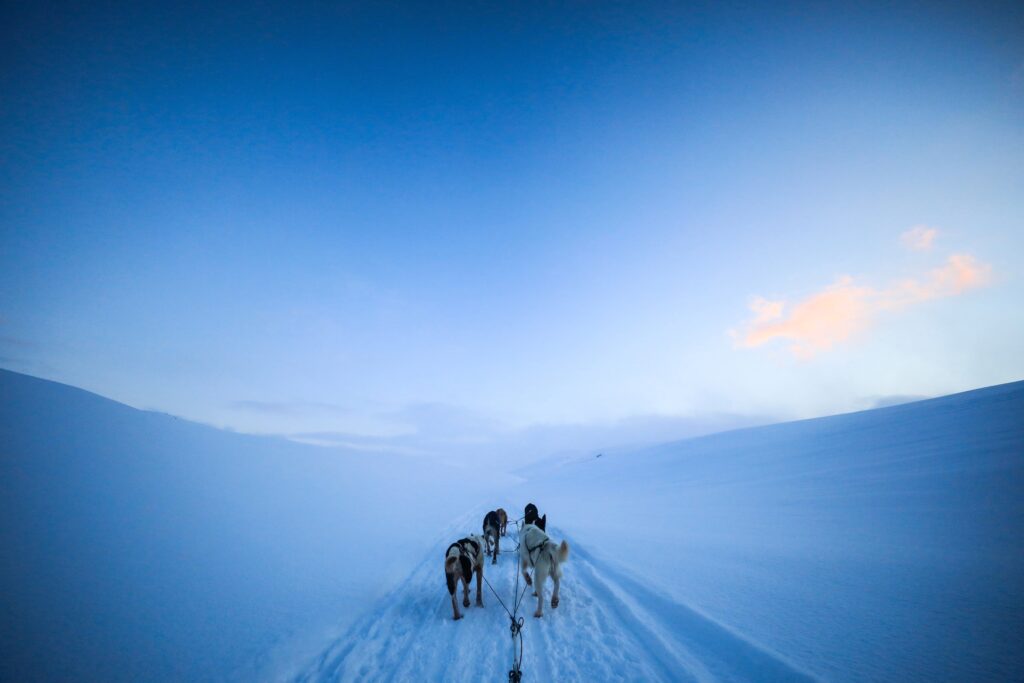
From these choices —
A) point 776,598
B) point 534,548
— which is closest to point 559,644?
point 534,548

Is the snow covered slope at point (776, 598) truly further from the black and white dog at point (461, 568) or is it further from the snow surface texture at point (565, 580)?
the black and white dog at point (461, 568)

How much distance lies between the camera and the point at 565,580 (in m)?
7.08

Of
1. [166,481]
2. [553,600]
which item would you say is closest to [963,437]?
[553,600]

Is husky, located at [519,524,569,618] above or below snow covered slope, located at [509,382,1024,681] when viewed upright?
above

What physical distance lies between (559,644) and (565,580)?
2668 millimetres

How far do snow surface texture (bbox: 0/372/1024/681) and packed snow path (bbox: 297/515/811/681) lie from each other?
0.04 m

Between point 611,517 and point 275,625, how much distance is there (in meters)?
13.1

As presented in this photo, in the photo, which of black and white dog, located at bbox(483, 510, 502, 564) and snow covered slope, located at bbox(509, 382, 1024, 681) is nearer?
snow covered slope, located at bbox(509, 382, 1024, 681)

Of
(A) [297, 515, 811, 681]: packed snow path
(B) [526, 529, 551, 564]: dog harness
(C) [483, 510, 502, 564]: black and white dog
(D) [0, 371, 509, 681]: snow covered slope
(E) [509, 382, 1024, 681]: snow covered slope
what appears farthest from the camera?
(C) [483, 510, 502, 564]: black and white dog

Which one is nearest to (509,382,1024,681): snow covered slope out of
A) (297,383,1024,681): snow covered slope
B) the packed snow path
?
(297,383,1024,681): snow covered slope

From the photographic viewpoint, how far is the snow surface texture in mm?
4293

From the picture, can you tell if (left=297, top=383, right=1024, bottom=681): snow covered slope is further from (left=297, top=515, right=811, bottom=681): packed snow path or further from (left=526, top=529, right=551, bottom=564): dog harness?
(left=526, top=529, right=551, bottom=564): dog harness

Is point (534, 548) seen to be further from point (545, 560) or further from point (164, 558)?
point (164, 558)

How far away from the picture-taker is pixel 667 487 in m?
22.7
